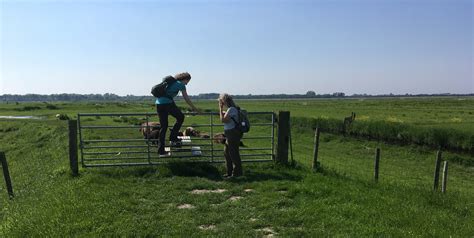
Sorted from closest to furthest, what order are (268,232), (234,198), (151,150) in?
(268,232) < (234,198) < (151,150)

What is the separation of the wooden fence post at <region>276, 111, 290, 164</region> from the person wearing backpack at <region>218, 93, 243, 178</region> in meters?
1.93

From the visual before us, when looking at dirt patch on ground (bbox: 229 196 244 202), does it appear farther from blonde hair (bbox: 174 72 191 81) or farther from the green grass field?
blonde hair (bbox: 174 72 191 81)

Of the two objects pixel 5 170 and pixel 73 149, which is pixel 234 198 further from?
pixel 5 170

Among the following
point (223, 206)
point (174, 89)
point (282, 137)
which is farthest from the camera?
point (282, 137)

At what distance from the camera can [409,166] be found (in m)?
25.0

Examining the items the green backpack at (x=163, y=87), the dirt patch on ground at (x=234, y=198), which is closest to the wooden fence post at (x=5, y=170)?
the green backpack at (x=163, y=87)

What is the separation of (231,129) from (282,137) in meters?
2.28

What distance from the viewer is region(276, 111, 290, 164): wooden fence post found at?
37.7 feet

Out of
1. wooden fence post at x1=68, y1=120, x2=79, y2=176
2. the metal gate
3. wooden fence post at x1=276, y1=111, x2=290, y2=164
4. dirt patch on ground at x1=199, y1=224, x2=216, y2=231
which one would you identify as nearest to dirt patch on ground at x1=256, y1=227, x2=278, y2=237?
dirt patch on ground at x1=199, y1=224, x2=216, y2=231

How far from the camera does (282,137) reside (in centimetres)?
1148

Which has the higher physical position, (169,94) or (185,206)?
(169,94)

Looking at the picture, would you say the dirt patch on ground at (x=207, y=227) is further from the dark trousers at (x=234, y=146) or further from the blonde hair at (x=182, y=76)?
the blonde hair at (x=182, y=76)

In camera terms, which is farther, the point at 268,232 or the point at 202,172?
the point at 202,172

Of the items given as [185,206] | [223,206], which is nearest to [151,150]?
[185,206]
